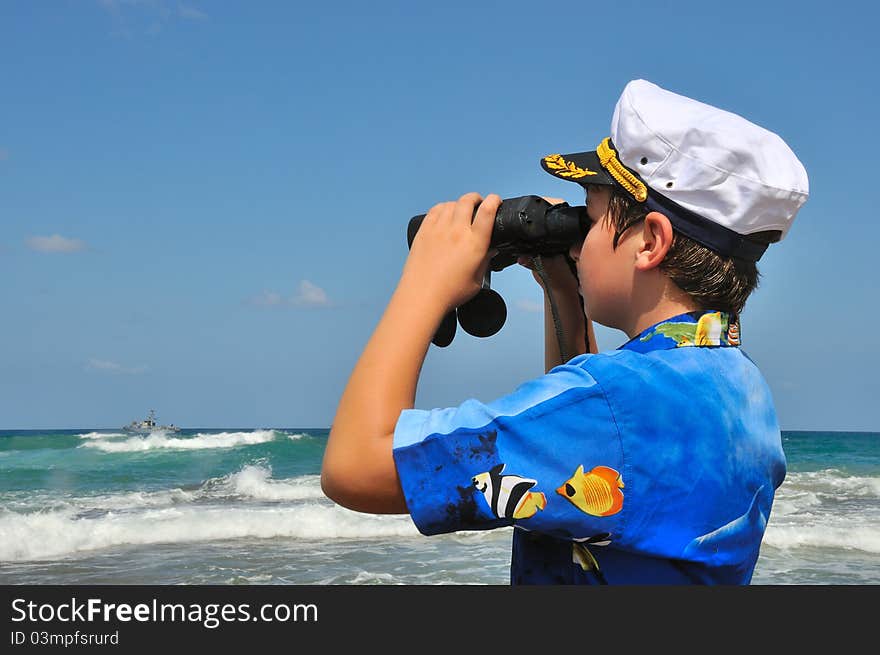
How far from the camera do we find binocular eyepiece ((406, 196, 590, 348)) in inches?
51.3

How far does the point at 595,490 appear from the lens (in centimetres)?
102

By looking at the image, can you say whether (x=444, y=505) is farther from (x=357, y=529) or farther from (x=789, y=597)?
(x=357, y=529)

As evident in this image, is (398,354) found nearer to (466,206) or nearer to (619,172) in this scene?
(466,206)

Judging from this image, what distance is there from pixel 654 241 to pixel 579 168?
163 mm

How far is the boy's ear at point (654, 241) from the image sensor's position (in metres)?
1.17

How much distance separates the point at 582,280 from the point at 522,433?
12.9 inches

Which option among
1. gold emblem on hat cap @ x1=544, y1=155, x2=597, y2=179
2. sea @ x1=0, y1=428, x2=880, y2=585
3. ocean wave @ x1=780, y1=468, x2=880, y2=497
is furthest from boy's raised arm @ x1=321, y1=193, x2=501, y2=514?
ocean wave @ x1=780, y1=468, x2=880, y2=497

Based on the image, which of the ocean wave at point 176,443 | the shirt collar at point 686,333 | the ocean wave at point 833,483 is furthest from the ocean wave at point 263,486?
the shirt collar at point 686,333

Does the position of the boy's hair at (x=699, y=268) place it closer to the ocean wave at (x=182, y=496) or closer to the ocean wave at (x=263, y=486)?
the ocean wave at (x=182, y=496)

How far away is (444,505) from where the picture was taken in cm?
104

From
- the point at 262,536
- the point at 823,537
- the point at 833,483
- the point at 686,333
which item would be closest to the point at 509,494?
the point at 686,333

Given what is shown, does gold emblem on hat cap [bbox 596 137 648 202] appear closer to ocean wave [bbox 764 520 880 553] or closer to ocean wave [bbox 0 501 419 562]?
ocean wave [bbox 764 520 880 553]

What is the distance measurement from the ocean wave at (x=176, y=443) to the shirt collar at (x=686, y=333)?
2190cm

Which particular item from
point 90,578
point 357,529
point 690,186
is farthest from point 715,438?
point 357,529
